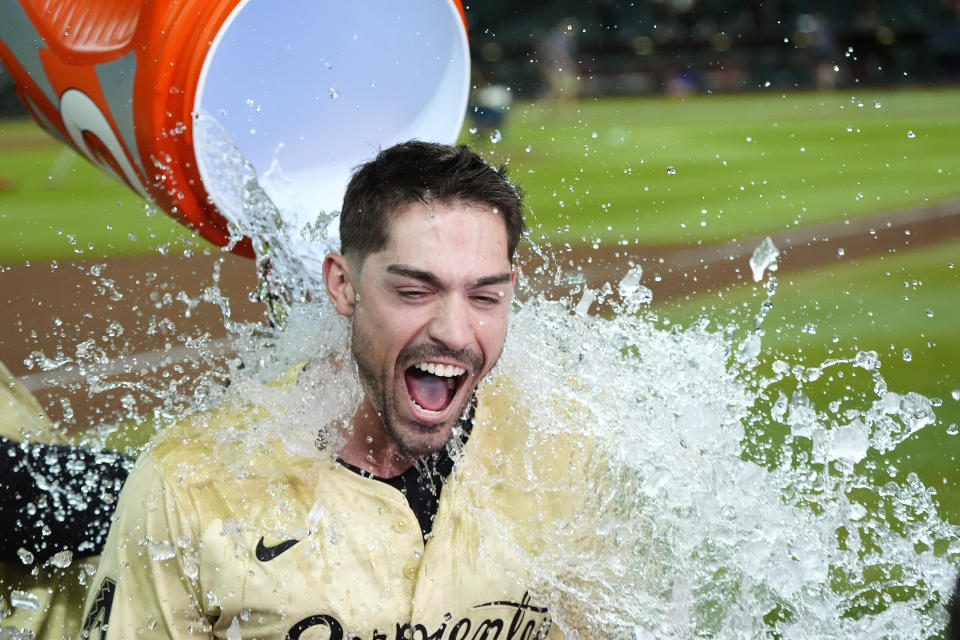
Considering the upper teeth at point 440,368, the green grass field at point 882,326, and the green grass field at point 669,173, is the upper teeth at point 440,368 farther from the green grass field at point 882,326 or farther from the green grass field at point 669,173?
the green grass field at point 669,173

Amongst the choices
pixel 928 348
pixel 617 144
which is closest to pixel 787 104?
pixel 617 144

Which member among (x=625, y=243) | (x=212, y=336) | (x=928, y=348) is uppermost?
(x=625, y=243)

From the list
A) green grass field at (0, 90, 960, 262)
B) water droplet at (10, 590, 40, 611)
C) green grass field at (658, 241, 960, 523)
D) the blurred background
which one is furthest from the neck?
green grass field at (0, 90, 960, 262)

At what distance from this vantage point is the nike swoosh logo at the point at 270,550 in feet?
7.53

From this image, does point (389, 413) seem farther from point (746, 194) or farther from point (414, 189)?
point (746, 194)

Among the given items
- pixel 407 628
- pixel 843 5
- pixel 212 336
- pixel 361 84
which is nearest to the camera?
pixel 407 628

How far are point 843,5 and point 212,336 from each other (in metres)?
24.6

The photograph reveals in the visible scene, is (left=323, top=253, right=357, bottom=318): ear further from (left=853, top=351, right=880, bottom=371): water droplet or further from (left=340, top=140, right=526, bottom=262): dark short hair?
(left=853, top=351, right=880, bottom=371): water droplet

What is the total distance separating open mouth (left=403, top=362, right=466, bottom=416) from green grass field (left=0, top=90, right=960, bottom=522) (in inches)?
123

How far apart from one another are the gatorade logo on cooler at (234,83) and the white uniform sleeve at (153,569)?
43.7 inches

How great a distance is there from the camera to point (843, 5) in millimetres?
28047

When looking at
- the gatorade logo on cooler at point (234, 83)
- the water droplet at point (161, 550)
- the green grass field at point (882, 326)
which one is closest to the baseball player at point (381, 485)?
the water droplet at point (161, 550)

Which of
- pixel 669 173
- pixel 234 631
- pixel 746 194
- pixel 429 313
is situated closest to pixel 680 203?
pixel 746 194

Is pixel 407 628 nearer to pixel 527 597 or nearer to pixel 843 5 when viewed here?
pixel 527 597
